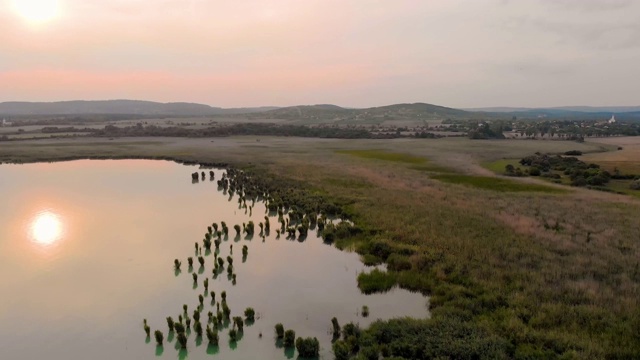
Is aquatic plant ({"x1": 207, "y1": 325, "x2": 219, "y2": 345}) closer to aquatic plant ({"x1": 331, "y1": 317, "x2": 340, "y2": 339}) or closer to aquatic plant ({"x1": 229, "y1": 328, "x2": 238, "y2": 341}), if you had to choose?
aquatic plant ({"x1": 229, "y1": 328, "x2": 238, "y2": 341})

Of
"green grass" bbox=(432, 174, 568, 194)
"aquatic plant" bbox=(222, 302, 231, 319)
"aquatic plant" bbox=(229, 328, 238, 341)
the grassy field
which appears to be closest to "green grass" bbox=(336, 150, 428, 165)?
"green grass" bbox=(432, 174, 568, 194)

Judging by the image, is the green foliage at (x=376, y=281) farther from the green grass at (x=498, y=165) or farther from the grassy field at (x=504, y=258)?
the green grass at (x=498, y=165)

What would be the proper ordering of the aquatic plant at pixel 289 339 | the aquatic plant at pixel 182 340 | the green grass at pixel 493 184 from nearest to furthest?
the aquatic plant at pixel 182 340
the aquatic plant at pixel 289 339
the green grass at pixel 493 184

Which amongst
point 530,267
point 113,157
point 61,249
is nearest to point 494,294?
point 530,267

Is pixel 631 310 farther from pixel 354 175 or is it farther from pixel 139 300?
pixel 354 175

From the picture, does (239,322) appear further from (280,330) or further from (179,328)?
(179,328)

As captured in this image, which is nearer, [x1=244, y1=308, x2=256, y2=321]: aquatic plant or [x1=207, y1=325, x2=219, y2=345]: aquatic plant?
[x1=207, y1=325, x2=219, y2=345]: aquatic plant

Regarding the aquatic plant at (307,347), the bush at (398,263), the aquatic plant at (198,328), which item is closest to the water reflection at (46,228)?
the aquatic plant at (198,328)
